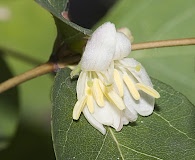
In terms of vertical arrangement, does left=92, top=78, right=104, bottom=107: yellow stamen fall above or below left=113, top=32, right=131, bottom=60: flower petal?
below

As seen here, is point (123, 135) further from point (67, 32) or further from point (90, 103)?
point (67, 32)

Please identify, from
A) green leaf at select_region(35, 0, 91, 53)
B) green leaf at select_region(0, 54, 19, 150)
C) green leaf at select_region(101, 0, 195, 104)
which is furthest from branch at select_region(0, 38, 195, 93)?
green leaf at select_region(0, 54, 19, 150)

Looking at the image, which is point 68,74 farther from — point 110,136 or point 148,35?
point 148,35

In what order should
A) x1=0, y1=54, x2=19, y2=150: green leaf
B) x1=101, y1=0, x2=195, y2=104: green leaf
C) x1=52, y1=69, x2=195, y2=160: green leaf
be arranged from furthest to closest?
x1=0, y1=54, x2=19, y2=150: green leaf
x1=101, y1=0, x2=195, y2=104: green leaf
x1=52, y1=69, x2=195, y2=160: green leaf

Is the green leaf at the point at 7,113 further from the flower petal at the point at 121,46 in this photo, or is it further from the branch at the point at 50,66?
the flower petal at the point at 121,46

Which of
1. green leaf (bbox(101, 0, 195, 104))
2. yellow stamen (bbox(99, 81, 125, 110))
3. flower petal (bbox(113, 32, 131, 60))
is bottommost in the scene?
green leaf (bbox(101, 0, 195, 104))

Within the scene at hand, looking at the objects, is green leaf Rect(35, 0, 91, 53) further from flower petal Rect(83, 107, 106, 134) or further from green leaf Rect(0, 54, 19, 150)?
green leaf Rect(0, 54, 19, 150)
